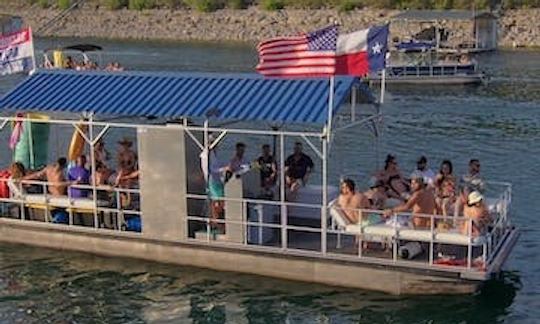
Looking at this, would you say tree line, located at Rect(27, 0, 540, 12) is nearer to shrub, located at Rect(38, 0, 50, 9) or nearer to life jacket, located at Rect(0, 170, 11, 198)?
shrub, located at Rect(38, 0, 50, 9)

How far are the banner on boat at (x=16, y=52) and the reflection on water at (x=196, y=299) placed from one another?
194 inches

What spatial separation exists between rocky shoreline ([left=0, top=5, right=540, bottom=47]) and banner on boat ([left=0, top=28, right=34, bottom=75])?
66288mm

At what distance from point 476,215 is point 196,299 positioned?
18.6 ft

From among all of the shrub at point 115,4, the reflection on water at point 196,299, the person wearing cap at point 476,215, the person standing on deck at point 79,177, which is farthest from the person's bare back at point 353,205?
the shrub at point 115,4

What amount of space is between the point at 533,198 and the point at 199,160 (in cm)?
1148

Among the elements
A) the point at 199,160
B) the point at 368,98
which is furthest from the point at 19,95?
the point at 368,98

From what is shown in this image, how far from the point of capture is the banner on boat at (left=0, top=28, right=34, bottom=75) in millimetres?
21828

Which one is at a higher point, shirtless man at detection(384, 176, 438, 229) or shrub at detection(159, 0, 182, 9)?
shrub at detection(159, 0, 182, 9)

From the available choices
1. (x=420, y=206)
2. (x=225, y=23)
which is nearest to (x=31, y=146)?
(x=420, y=206)

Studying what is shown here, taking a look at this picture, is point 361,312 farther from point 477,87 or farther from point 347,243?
point 477,87

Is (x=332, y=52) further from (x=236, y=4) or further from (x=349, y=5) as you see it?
(x=236, y=4)

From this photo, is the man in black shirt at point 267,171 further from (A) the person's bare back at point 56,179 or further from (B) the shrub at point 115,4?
(B) the shrub at point 115,4

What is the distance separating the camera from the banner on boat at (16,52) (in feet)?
71.6

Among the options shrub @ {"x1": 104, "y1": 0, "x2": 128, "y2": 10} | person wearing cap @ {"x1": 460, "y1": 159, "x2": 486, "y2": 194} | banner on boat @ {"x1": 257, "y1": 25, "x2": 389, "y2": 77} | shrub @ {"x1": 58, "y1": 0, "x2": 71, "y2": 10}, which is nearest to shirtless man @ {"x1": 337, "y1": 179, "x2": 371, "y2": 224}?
banner on boat @ {"x1": 257, "y1": 25, "x2": 389, "y2": 77}
